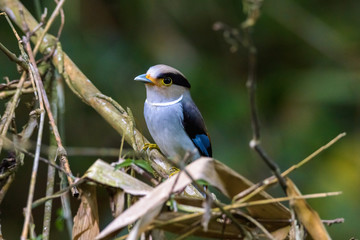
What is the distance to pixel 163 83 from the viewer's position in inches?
151

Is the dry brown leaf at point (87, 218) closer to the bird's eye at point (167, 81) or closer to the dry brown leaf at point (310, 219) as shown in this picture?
the dry brown leaf at point (310, 219)

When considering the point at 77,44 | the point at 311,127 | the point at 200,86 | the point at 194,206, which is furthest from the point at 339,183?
the point at 194,206

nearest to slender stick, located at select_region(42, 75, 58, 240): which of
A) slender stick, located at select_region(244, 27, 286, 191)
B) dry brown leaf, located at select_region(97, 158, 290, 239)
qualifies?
dry brown leaf, located at select_region(97, 158, 290, 239)

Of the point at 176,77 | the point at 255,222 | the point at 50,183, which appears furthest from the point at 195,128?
the point at 255,222

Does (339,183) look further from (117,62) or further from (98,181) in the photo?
(98,181)

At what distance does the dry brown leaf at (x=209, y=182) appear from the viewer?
1830 mm

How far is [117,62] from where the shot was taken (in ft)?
18.8

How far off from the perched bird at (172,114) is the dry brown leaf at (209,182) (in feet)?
5.47

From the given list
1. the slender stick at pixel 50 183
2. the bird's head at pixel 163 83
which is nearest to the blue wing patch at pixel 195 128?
the bird's head at pixel 163 83

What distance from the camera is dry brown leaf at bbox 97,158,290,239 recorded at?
1.83 metres

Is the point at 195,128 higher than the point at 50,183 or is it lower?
higher

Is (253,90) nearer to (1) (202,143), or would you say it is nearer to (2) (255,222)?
(2) (255,222)

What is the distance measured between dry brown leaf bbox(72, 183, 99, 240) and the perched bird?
1567mm

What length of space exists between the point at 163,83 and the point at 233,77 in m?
2.68
